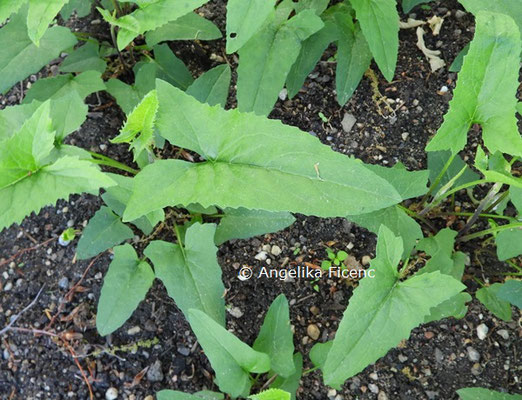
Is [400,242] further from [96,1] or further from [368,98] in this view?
[96,1]

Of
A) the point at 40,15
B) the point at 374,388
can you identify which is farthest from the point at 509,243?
the point at 40,15

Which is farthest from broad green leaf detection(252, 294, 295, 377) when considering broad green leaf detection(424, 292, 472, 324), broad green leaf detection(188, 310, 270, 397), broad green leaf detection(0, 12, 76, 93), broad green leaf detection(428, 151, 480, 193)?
broad green leaf detection(0, 12, 76, 93)

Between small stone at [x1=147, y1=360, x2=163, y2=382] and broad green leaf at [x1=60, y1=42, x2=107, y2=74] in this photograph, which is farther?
broad green leaf at [x1=60, y1=42, x2=107, y2=74]

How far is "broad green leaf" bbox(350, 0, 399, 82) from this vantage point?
1.47m

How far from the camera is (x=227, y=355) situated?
1.28 meters

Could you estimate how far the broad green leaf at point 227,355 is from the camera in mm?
1229

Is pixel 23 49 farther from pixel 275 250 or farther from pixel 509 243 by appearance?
pixel 509 243

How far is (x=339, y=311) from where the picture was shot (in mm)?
1560

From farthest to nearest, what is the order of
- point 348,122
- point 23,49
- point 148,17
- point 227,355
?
point 348,122 → point 23,49 → point 148,17 → point 227,355

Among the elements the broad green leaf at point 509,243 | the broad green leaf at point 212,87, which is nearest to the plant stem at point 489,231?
the broad green leaf at point 509,243

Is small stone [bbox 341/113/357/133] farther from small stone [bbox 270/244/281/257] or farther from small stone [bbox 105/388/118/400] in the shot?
small stone [bbox 105/388/118/400]

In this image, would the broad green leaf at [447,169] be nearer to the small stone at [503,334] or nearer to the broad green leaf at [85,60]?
the small stone at [503,334]

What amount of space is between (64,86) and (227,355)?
926 mm

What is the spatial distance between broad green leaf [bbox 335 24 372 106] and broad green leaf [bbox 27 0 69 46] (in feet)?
2.43
